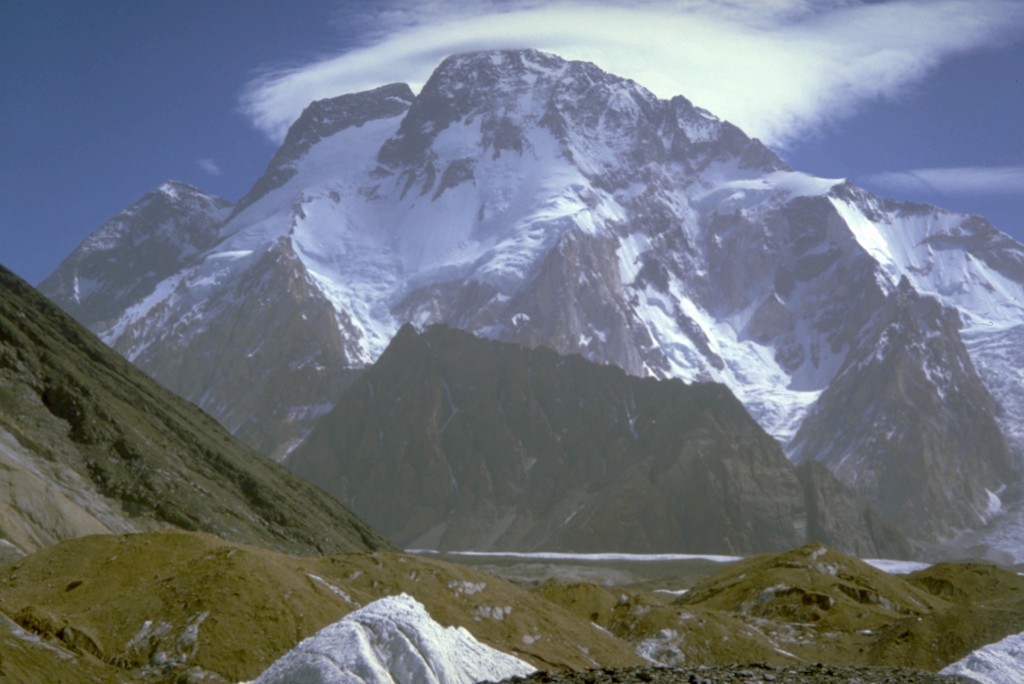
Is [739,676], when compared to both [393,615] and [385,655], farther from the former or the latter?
[393,615]

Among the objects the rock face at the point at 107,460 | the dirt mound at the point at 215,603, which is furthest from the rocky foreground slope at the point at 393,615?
the rock face at the point at 107,460

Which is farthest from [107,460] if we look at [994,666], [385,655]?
[385,655]

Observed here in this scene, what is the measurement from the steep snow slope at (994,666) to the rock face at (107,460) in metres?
50.1

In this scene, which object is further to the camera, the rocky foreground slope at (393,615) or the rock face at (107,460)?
the rock face at (107,460)

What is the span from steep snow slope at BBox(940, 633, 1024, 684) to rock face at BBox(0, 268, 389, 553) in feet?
164

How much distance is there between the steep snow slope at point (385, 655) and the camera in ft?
115

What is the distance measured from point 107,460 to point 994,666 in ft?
236

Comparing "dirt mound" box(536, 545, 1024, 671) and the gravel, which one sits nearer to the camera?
Result: the gravel

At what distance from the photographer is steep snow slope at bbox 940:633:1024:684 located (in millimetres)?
53844

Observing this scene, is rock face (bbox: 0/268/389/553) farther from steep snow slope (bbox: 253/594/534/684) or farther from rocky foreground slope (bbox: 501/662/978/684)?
rocky foreground slope (bbox: 501/662/978/684)

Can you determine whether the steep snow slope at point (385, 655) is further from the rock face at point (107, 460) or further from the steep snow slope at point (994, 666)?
the rock face at point (107, 460)

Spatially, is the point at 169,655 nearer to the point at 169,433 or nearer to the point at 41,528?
the point at 41,528

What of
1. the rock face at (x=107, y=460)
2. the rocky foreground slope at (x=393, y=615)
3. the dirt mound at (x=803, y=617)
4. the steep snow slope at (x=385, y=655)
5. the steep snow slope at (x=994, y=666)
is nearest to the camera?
the steep snow slope at (x=385, y=655)

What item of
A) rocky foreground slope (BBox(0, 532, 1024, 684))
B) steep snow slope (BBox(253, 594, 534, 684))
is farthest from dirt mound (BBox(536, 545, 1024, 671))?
steep snow slope (BBox(253, 594, 534, 684))
